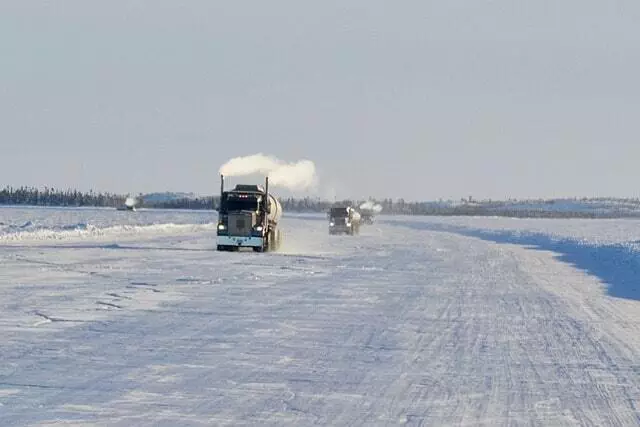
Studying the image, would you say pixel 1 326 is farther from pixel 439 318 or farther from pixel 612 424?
pixel 612 424

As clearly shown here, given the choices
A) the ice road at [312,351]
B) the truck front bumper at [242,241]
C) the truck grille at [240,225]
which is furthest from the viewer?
the truck grille at [240,225]

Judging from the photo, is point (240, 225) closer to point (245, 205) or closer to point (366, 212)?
point (245, 205)

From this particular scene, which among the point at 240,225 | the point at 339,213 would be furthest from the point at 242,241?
the point at 339,213

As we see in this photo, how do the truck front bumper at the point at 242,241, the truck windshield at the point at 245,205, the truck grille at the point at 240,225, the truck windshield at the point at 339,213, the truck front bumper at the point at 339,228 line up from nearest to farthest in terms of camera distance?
the truck front bumper at the point at 242,241 → the truck grille at the point at 240,225 → the truck windshield at the point at 245,205 → the truck front bumper at the point at 339,228 → the truck windshield at the point at 339,213

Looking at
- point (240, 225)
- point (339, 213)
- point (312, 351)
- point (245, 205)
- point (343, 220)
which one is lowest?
point (312, 351)

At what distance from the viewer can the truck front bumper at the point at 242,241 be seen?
137ft

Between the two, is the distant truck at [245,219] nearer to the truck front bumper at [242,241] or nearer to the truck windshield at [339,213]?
the truck front bumper at [242,241]

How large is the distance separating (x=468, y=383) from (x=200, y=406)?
117 inches

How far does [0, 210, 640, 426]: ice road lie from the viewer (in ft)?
28.1

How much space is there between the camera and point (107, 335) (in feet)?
43.8

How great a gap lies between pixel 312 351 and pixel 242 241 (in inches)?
1177

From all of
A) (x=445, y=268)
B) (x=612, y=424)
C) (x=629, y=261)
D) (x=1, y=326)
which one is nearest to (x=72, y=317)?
(x=1, y=326)

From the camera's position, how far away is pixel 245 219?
42.1m

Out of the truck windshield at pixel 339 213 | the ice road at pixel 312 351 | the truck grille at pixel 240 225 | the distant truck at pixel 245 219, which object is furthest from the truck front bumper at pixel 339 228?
the ice road at pixel 312 351
